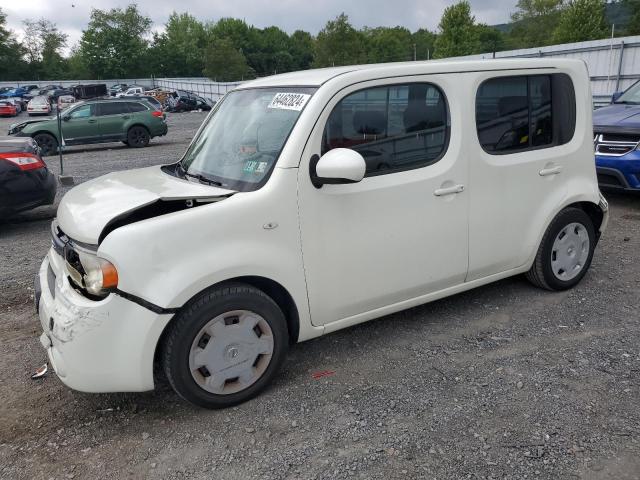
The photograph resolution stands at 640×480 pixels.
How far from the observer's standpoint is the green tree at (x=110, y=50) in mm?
88375

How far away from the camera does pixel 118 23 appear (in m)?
94.8

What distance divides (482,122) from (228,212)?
1954 mm

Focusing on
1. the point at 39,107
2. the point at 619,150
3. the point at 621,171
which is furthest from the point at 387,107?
the point at 39,107

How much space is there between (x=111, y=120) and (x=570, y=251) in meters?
16.7

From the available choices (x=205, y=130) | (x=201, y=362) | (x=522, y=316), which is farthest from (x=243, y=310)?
(x=522, y=316)

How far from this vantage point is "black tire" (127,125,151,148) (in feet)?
60.4

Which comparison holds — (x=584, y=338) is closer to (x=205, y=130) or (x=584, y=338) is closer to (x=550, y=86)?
(x=550, y=86)

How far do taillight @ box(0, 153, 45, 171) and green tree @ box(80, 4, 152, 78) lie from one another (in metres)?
89.5

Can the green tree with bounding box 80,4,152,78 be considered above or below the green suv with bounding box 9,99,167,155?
above

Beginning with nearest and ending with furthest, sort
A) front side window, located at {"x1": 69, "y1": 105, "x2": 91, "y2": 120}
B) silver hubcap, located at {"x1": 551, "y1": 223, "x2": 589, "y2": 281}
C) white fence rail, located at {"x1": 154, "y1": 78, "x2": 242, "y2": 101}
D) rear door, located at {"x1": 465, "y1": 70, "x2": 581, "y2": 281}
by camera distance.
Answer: rear door, located at {"x1": 465, "y1": 70, "x2": 581, "y2": 281} → silver hubcap, located at {"x1": 551, "y1": 223, "x2": 589, "y2": 281} → front side window, located at {"x1": 69, "y1": 105, "x2": 91, "y2": 120} → white fence rail, located at {"x1": 154, "y1": 78, "x2": 242, "y2": 101}

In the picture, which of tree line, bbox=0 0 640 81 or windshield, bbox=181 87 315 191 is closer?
windshield, bbox=181 87 315 191

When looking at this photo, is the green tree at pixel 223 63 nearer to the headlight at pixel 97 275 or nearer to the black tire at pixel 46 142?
the black tire at pixel 46 142

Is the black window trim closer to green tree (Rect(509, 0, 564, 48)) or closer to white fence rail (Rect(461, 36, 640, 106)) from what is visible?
white fence rail (Rect(461, 36, 640, 106))

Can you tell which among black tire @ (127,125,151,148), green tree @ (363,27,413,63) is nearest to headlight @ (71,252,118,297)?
black tire @ (127,125,151,148)
